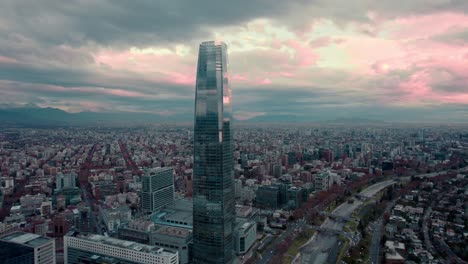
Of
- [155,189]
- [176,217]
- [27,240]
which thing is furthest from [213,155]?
[155,189]

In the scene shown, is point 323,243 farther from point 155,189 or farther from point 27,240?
point 27,240

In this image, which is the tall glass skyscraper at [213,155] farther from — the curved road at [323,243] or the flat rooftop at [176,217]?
the curved road at [323,243]

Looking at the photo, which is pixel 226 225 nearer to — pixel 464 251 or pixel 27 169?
pixel 464 251

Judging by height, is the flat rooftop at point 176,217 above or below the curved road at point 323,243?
above

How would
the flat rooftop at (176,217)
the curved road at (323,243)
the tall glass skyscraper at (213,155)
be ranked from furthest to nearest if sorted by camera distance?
the flat rooftop at (176,217)
the curved road at (323,243)
the tall glass skyscraper at (213,155)

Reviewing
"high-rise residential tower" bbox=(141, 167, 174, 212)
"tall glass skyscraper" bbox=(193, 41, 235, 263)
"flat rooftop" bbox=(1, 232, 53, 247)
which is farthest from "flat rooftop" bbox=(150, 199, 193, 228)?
"flat rooftop" bbox=(1, 232, 53, 247)

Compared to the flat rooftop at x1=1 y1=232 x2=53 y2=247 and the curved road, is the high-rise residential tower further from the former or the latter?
the curved road

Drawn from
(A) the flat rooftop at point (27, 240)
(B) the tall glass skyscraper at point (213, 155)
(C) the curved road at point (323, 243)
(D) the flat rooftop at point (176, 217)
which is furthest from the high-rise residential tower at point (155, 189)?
(C) the curved road at point (323, 243)

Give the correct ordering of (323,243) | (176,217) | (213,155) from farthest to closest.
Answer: (176,217)
(323,243)
(213,155)

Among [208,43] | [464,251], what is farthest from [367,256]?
[208,43]
